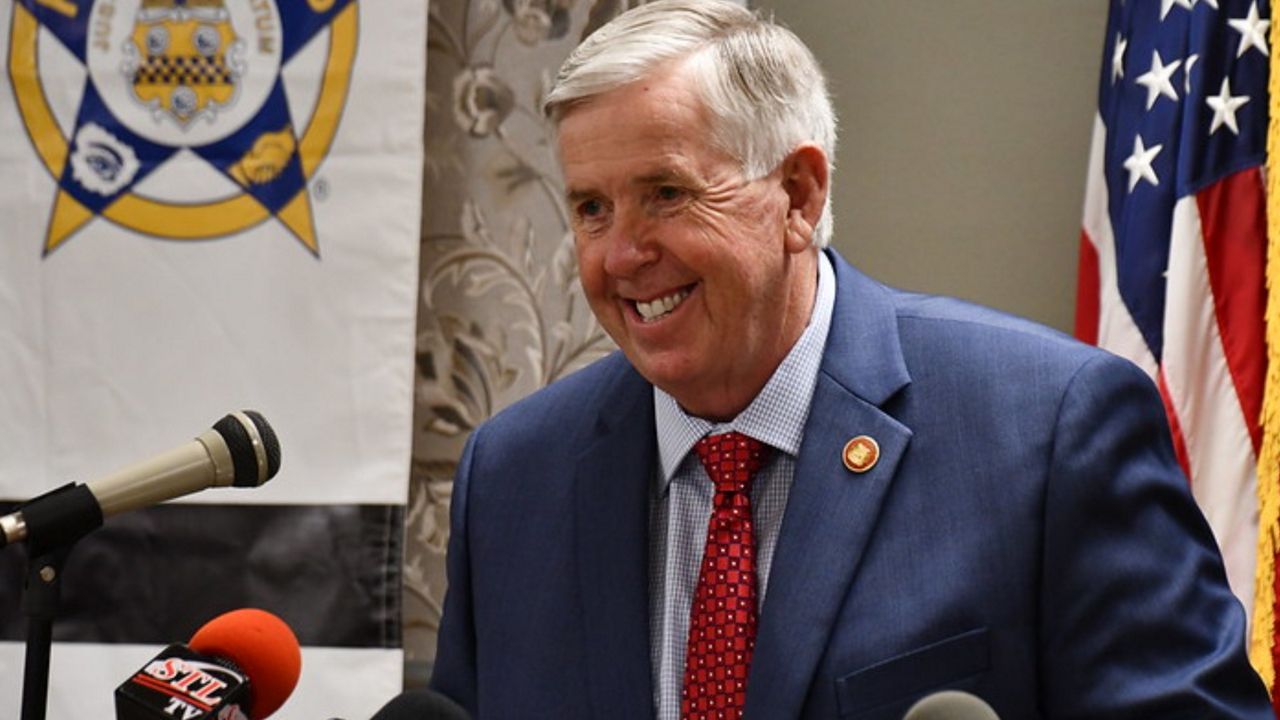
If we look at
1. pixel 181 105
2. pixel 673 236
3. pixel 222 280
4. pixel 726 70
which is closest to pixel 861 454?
pixel 673 236

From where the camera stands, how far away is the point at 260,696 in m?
1.59

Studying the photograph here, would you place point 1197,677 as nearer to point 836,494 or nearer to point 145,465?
point 836,494

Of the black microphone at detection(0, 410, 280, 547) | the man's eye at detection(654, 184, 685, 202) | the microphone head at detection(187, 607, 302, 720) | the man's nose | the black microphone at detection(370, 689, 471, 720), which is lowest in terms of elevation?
the microphone head at detection(187, 607, 302, 720)

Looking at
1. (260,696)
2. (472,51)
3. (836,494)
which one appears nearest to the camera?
(260,696)

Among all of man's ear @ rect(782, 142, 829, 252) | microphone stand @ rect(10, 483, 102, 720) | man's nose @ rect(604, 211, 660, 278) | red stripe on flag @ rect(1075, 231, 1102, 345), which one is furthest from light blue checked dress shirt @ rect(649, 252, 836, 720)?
red stripe on flag @ rect(1075, 231, 1102, 345)

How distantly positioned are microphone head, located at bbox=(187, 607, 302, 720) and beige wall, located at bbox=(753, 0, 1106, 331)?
213 cm

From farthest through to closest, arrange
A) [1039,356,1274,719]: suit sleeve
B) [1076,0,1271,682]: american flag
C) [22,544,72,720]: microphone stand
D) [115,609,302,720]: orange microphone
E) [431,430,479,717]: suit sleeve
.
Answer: [1076,0,1271,682]: american flag → [431,430,479,717]: suit sleeve → [1039,356,1274,719]: suit sleeve → [22,544,72,720]: microphone stand → [115,609,302,720]: orange microphone

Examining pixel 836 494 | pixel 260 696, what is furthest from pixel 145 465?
pixel 836 494

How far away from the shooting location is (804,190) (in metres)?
2.12

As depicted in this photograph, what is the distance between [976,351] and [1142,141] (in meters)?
1.26

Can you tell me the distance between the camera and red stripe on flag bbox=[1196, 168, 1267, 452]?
119 inches

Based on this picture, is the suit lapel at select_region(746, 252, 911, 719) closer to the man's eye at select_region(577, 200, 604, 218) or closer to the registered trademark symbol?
the man's eye at select_region(577, 200, 604, 218)

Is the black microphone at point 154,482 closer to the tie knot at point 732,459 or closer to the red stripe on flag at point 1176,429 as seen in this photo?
Answer: the tie knot at point 732,459

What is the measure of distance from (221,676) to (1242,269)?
216 cm
